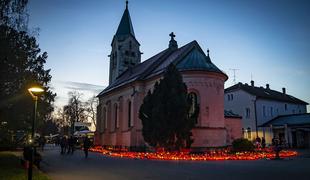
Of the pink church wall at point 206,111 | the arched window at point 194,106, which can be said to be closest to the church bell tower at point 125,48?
the pink church wall at point 206,111

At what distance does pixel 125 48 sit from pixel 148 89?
13.5 meters

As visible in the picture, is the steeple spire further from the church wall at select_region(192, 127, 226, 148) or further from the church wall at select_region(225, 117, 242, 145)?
the church wall at select_region(192, 127, 226, 148)

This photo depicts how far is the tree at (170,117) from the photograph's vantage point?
22203 mm

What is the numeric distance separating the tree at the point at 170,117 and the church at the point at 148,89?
12.0 ft

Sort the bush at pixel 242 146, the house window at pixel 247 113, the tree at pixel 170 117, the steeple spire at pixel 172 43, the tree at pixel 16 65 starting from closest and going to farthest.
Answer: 1. the tree at pixel 16 65
2. the tree at pixel 170 117
3. the bush at pixel 242 146
4. the steeple spire at pixel 172 43
5. the house window at pixel 247 113

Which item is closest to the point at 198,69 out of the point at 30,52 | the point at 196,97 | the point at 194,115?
the point at 196,97

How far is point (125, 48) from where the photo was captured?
42656 millimetres

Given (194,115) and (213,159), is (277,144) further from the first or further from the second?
(194,115)

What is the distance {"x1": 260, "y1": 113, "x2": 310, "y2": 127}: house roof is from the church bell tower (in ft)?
76.2

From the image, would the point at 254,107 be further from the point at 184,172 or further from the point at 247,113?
the point at 184,172

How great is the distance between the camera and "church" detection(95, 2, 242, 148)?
2655 centimetres

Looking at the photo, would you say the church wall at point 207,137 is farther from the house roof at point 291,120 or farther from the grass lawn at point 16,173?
the house roof at point 291,120

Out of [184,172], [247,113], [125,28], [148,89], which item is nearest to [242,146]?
[148,89]

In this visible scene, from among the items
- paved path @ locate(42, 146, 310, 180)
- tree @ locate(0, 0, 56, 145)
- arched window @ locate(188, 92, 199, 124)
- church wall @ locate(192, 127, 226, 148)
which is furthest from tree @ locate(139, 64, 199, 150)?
tree @ locate(0, 0, 56, 145)
